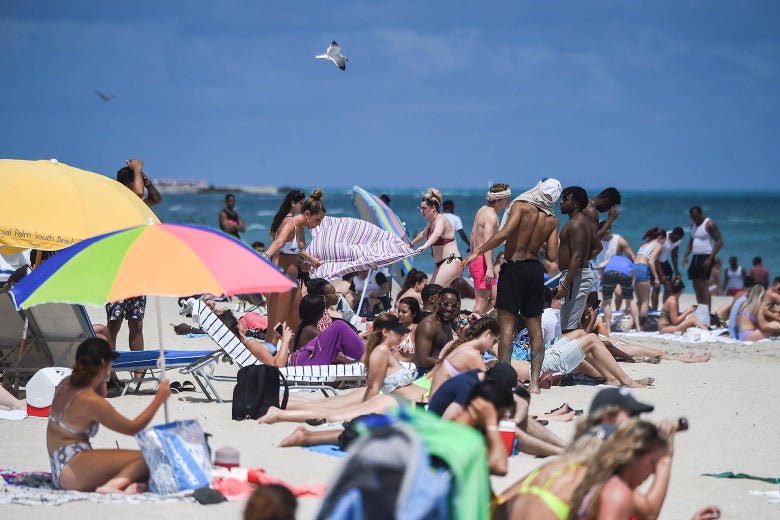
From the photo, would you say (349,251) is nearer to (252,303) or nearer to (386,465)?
(252,303)

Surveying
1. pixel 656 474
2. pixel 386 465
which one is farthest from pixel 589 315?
pixel 386 465

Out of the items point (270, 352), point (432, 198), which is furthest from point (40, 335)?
point (432, 198)

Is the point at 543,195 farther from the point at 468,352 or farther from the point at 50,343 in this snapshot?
the point at 50,343

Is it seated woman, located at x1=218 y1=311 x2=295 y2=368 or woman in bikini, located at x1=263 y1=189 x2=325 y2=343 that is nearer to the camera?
seated woman, located at x1=218 y1=311 x2=295 y2=368

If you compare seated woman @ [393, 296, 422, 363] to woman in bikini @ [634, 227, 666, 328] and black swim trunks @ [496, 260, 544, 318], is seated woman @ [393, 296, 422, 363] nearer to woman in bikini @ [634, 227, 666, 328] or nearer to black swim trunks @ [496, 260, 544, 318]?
black swim trunks @ [496, 260, 544, 318]

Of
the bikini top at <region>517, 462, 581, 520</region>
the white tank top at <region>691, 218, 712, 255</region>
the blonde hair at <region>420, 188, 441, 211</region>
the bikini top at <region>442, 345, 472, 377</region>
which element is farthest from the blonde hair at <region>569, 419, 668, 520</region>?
the white tank top at <region>691, 218, 712, 255</region>

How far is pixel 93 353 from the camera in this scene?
5.06 meters

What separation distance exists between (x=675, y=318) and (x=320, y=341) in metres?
6.52

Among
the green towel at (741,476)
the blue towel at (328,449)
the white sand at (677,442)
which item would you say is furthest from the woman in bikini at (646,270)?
the blue towel at (328,449)

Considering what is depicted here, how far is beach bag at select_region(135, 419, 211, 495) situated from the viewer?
16.9ft

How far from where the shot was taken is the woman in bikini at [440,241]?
1133cm

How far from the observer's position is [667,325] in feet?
44.3

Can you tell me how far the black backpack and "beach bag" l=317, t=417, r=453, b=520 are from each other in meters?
4.11

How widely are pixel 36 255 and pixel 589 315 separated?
4.52m
